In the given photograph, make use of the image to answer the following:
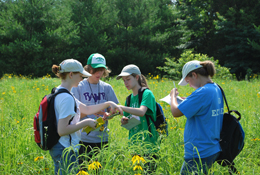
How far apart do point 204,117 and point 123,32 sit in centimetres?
2117

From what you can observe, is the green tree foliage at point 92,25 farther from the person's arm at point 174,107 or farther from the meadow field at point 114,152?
the person's arm at point 174,107

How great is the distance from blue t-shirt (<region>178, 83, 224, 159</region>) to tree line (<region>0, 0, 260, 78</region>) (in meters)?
16.9

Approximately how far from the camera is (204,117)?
1.96 m

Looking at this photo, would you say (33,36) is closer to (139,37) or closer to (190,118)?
(139,37)

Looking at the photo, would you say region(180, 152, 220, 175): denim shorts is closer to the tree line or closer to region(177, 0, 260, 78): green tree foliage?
region(177, 0, 260, 78): green tree foliage

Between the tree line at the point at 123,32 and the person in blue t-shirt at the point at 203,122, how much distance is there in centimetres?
1690

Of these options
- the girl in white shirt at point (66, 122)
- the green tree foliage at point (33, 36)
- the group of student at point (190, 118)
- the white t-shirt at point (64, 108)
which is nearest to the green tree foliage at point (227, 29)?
the green tree foliage at point (33, 36)

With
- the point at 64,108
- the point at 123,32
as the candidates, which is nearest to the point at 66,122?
the point at 64,108

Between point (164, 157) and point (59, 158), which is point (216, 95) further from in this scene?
point (59, 158)

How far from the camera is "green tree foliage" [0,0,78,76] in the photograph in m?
18.2

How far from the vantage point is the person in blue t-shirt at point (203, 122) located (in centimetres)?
193

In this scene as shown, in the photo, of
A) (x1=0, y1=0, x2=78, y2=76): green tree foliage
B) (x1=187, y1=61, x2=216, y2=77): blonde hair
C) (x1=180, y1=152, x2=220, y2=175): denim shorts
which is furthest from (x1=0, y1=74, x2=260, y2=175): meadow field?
(x1=0, y1=0, x2=78, y2=76): green tree foliage

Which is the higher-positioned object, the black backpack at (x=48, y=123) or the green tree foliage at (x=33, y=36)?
the green tree foliage at (x=33, y=36)

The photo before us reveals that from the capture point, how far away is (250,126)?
3.88 metres
